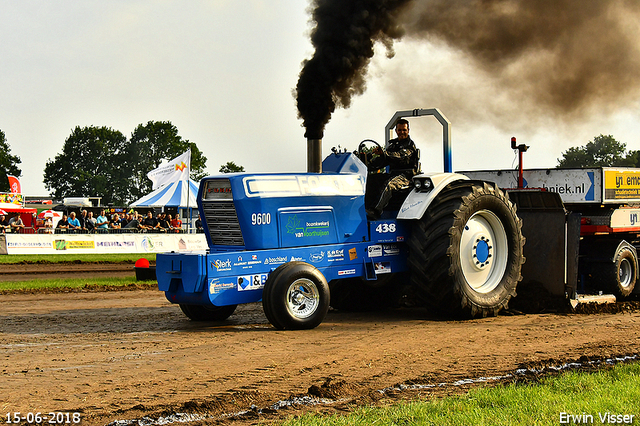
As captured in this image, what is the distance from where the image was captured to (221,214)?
8.09 meters

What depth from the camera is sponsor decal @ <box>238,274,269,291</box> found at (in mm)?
7551

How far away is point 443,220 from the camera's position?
842 centimetres

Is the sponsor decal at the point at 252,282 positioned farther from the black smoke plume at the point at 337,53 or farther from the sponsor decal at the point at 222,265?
the black smoke plume at the point at 337,53

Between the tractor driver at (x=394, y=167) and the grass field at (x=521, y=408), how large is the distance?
405 cm

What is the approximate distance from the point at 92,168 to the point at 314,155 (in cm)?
9555

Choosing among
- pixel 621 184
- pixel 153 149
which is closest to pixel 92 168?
pixel 153 149

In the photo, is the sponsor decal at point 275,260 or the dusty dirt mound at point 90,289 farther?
the dusty dirt mound at point 90,289

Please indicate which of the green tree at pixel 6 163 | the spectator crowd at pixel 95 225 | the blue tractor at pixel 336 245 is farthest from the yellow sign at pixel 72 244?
the green tree at pixel 6 163

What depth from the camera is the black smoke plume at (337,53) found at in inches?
Result: 382

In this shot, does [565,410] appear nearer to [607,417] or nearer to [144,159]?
[607,417]

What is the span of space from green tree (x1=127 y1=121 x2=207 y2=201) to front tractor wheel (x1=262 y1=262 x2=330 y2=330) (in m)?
93.4

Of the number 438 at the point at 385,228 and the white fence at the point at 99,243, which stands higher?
the number 438 at the point at 385,228

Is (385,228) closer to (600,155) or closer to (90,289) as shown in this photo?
(90,289)

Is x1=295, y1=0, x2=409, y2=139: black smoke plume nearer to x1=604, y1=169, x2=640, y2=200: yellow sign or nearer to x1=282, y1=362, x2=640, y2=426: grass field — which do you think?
x1=604, y1=169, x2=640, y2=200: yellow sign
